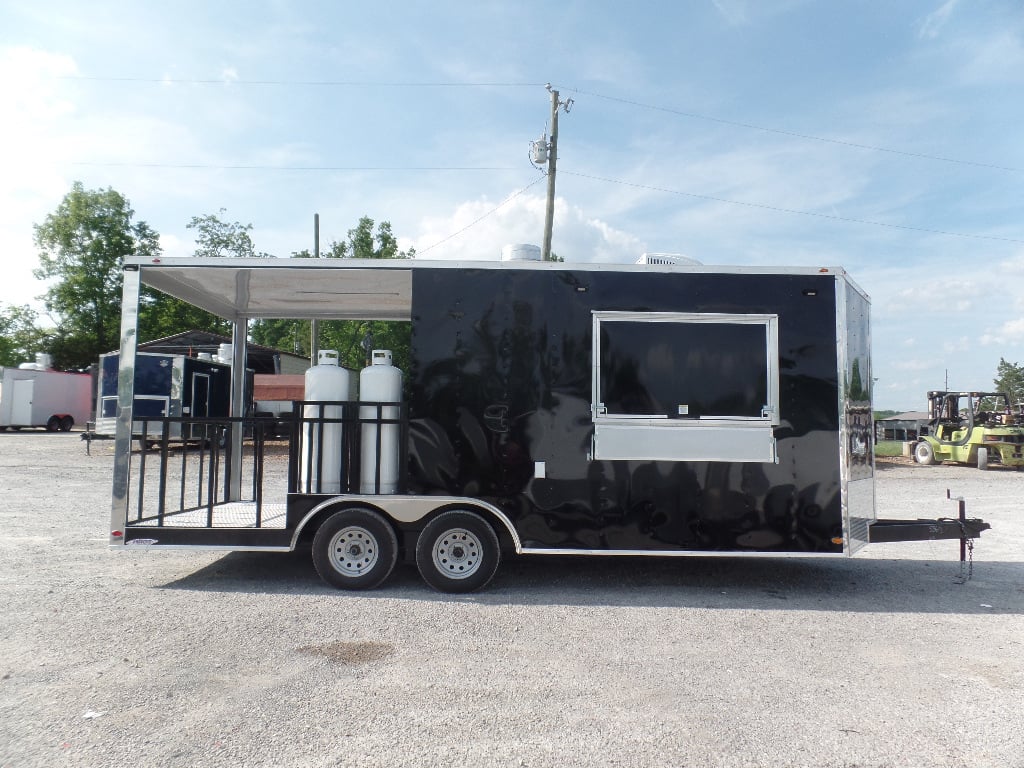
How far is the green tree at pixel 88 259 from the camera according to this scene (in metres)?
46.7

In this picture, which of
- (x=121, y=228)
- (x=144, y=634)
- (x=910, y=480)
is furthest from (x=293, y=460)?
(x=121, y=228)

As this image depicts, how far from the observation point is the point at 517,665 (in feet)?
14.4

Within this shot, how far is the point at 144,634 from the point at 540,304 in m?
3.85

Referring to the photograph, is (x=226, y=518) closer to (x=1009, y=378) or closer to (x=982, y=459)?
(x=982, y=459)

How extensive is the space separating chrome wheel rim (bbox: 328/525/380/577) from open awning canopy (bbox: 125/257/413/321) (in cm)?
227

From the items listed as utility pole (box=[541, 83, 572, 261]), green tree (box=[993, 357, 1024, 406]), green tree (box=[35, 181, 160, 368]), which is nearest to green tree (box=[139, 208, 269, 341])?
green tree (box=[35, 181, 160, 368])

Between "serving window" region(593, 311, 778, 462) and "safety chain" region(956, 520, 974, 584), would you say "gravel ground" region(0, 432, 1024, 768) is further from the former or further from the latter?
"serving window" region(593, 311, 778, 462)

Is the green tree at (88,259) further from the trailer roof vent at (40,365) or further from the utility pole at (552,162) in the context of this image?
the utility pole at (552,162)

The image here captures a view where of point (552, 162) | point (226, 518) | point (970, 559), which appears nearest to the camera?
point (970, 559)

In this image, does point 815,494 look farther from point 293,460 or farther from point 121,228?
point 121,228

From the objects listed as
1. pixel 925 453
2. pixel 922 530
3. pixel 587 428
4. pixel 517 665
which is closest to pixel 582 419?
pixel 587 428

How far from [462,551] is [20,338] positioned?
183 ft

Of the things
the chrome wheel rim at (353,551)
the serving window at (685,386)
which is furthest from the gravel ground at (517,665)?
the serving window at (685,386)

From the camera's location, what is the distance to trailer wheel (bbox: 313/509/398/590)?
19.7 feet
